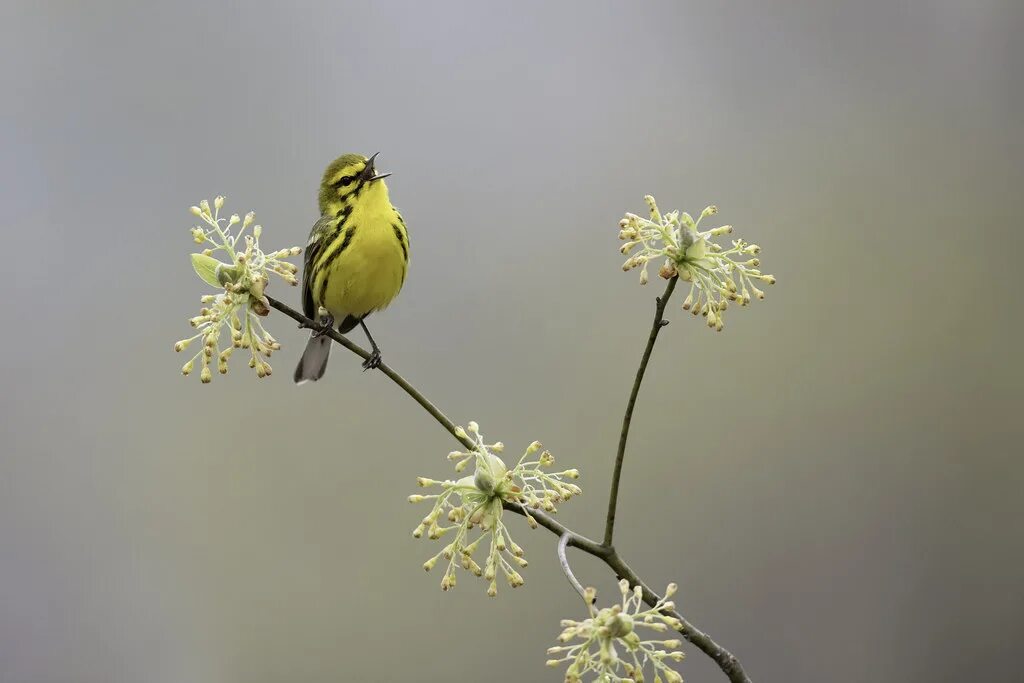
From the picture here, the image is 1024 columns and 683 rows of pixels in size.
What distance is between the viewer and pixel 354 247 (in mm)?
1743

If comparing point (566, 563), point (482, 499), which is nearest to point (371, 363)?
point (482, 499)

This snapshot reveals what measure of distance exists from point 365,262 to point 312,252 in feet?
0.39

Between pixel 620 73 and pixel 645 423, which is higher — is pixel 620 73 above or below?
above

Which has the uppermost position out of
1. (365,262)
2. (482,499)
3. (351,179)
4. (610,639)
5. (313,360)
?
(351,179)

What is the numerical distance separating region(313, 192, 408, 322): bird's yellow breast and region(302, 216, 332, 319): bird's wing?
0.10 ft

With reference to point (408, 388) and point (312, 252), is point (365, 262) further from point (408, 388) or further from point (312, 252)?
point (408, 388)

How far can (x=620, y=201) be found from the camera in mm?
3439

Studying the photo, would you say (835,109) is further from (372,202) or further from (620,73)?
(372,202)

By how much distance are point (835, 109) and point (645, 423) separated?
1.35 m

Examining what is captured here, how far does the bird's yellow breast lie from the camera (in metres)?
1.75

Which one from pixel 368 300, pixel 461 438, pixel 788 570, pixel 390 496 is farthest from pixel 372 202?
pixel 788 570

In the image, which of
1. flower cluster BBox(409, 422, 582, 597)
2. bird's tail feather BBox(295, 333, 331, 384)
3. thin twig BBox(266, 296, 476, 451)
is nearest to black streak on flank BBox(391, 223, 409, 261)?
bird's tail feather BBox(295, 333, 331, 384)

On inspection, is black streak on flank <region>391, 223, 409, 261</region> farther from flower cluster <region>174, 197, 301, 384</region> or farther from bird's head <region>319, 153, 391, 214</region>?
flower cluster <region>174, 197, 301, 384</region>

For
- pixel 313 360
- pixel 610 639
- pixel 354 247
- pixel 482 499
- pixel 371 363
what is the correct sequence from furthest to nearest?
pixel 313 360
pixel 354 247
pixel 371 363
pixel 482 499
pixel 610 639
